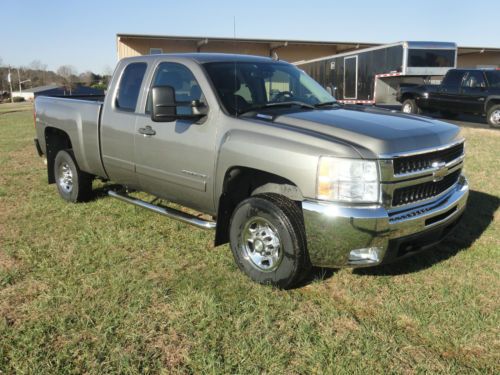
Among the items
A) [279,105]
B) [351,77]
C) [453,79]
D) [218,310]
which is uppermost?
[351,77]

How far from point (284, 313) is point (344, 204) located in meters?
0.89

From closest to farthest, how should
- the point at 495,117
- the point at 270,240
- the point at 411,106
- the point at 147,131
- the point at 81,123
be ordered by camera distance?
the point at 270,240 < the point at 147,131 < the point at 81,123 < the point at 495,117 < the point at 411,106

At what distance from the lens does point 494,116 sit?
47.5 ft

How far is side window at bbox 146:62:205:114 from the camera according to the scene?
14.0 ft

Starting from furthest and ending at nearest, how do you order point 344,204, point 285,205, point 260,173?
1. point 260,173
2. point 285,205
3. point 344,204

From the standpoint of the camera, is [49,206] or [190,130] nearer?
[190,130]

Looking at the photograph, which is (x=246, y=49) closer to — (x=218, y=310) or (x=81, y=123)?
(x=81, y=123)

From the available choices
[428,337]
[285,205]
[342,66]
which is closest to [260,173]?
[285,205]

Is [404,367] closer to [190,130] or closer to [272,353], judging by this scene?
[272,353]

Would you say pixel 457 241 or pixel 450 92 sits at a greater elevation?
pixel 450 92

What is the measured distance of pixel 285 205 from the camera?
357 cm

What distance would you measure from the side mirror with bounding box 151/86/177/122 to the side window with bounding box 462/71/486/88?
13.7 metres

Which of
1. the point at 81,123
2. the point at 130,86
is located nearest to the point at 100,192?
the point at 81,123

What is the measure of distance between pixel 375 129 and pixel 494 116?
1293cm
